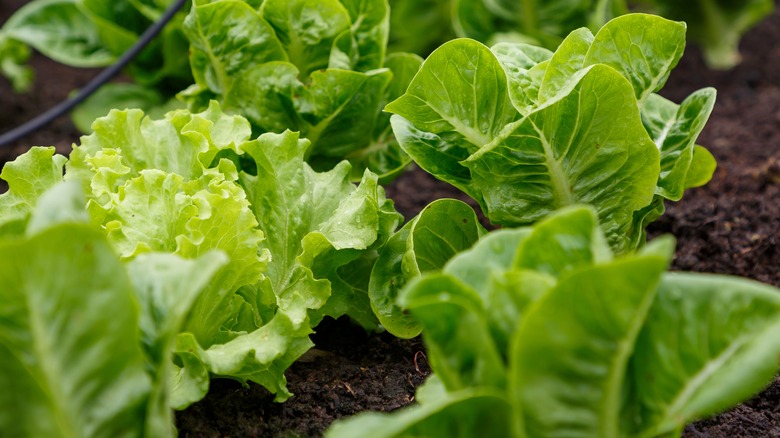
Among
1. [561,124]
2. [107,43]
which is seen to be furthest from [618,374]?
[107,43]

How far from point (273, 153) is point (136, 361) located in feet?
2.68

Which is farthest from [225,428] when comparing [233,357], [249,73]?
[249,73]

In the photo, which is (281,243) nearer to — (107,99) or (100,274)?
(100,274)

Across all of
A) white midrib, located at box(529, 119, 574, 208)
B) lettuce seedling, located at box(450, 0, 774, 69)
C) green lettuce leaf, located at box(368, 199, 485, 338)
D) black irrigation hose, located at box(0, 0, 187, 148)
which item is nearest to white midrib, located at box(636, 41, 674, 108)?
white midrib, located at box(529, 119, 574, 208)

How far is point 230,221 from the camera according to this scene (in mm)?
1722

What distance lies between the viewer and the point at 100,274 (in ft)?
Answer: 3.98

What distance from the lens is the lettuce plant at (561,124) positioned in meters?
1.76

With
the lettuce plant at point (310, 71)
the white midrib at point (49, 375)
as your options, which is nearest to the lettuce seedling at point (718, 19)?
the lettuce plant at point (310, 71)

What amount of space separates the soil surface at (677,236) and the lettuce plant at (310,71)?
0.58 m

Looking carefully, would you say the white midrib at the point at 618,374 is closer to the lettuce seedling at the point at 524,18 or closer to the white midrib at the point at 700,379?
the white midrib at the point at 700,379

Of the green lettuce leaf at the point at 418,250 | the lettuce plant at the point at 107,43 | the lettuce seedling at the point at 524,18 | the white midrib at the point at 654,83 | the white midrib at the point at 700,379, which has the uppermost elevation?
the white midrib at the point at 654,83

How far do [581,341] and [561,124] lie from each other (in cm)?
70

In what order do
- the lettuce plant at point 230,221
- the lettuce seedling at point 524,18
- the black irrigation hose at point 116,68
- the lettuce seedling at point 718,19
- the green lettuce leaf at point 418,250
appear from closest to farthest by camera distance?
the lettuce plant at point 230,221 → the green lettuce leaf at point 418,250 → the black irrigation hose at point 116,68 → the lettuce seedling at point 524,18 → the lettuce seedling at point 718,19

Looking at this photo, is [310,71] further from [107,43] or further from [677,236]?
[107,43]
